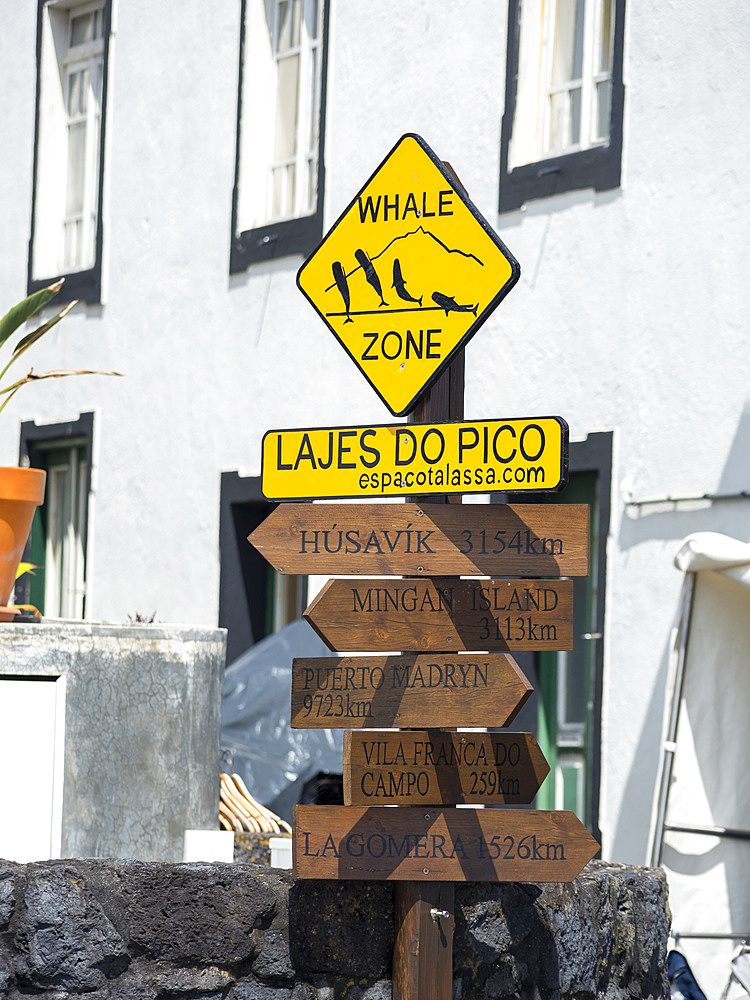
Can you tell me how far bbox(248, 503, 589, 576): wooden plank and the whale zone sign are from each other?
0.32 metres

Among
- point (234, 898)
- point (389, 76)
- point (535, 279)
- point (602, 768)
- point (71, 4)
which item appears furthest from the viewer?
point (71, 4)

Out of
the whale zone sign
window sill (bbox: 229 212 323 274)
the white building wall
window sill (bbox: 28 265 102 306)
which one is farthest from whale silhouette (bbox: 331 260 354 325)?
window sill (bbox: 28 265 102 306)

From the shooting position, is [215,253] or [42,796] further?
[215,253]

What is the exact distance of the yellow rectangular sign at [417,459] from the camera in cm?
417

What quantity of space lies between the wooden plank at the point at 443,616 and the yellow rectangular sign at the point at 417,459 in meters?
0.27

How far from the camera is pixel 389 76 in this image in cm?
937

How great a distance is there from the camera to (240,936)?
4.27 metres

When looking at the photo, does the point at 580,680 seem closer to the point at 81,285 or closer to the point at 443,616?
the point at 443,616

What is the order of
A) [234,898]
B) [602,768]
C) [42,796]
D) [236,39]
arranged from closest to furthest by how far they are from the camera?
[234,898] → [42,796] → [602,768] → [236,39]

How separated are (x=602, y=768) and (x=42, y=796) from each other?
138 inches

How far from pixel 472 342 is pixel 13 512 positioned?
3.76 m

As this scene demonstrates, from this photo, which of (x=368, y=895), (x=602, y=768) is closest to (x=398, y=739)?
(x=368, y=895)

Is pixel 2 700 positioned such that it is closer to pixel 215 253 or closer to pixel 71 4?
pixel 215 253

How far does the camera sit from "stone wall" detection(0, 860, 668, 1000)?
13.5 ft
